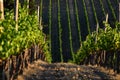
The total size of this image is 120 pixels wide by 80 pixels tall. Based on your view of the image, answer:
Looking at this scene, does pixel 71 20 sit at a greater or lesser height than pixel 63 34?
greater

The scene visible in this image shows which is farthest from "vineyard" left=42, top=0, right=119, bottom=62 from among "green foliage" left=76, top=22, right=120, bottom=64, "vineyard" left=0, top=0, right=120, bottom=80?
"green foliage" left=76, top=22, right=120, bottom=64

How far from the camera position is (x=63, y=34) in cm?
8006

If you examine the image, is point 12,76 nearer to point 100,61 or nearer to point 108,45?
point 108,45

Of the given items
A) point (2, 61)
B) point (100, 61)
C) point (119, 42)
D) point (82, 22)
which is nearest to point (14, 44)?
point (2, 61)

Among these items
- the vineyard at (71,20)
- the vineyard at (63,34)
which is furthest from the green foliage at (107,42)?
the vineyard at (71,20)

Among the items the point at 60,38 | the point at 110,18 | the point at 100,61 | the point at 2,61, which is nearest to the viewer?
the point at 2,61

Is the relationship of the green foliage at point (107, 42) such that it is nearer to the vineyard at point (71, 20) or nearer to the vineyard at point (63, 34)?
the vineyard at point (63, 34)

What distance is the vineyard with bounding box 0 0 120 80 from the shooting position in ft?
64.9

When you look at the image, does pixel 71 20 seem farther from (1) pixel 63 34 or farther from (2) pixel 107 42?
(2) pixel 107 42

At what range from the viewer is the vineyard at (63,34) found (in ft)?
64.9

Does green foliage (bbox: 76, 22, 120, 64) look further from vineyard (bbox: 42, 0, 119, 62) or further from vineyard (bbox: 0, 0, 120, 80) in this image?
vineyard (bbox: 42, 0, 119, 62)

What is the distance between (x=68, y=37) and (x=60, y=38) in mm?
1660

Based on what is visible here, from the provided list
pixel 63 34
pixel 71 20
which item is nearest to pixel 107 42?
pixel 63 34

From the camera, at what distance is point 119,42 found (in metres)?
33.3
